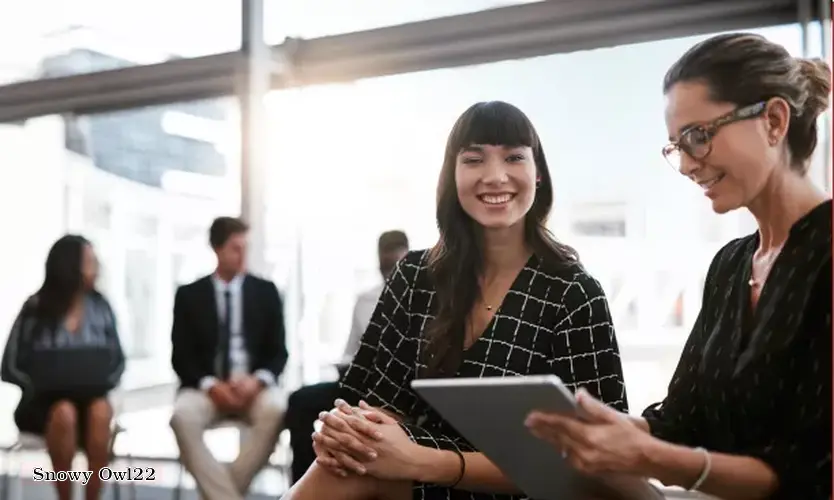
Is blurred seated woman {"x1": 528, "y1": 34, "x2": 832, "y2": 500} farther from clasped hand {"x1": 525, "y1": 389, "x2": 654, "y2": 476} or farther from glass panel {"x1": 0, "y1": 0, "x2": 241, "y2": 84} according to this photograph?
glass panel {"x1": 0, "y1": 0, "x2": 241, "y2": 84}

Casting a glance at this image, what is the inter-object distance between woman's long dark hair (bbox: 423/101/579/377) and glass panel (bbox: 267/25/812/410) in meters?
1.41

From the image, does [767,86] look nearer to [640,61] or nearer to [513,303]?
[513,303]

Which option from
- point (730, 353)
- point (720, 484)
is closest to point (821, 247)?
point (730, 353)

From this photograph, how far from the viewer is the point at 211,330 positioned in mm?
3666

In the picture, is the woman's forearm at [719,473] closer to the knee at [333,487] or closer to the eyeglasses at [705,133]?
the eyeglasses at [705,133]

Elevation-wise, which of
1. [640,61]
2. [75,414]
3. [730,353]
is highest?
[640,61]

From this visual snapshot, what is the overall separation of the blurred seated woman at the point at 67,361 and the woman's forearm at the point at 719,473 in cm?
300

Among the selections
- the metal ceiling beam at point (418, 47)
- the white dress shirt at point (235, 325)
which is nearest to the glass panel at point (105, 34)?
the metal ceiling beam at point (418, 47)

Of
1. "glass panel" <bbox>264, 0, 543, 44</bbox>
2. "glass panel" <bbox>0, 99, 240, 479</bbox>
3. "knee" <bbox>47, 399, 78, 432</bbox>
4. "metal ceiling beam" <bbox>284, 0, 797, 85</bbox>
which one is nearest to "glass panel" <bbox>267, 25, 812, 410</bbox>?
"metal ceiling beam" <bbox>284, 0, 797, 85</bbox>

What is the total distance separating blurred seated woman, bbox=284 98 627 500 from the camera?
5.08 ft

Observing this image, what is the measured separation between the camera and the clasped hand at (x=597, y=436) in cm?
108

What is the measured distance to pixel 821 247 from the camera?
3.78ft

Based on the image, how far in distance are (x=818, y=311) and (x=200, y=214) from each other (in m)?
3.62

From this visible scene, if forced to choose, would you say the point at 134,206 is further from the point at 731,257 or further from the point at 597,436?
the point at 597,436
